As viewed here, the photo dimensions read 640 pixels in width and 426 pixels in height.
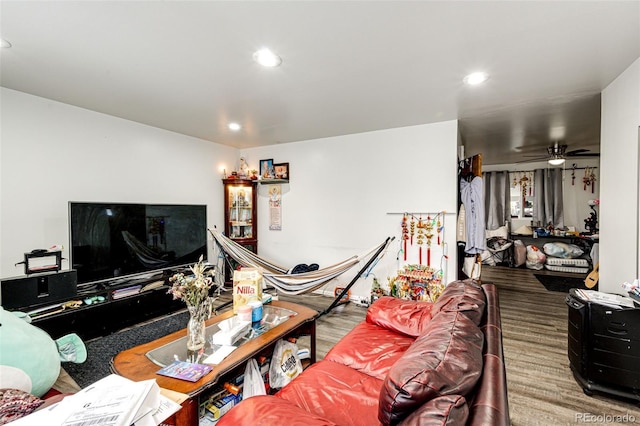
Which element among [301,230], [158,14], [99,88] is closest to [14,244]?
[99,88]

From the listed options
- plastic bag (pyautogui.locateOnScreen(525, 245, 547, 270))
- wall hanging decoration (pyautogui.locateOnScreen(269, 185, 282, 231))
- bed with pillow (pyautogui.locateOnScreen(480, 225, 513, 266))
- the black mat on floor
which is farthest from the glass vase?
plastic bag (pyautogui.locateOnScreen(525, 245, 547, 270))

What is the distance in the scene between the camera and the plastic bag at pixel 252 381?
1531 mm

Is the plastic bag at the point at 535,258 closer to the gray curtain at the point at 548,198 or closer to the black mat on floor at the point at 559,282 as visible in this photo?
the black mat on floor at the point at 559,282

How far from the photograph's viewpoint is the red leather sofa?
754 mm

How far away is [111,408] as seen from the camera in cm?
83

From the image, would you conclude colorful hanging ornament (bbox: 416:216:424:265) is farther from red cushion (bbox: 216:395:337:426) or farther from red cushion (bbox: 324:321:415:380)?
red cushion (bbox: 216:395:337:426)

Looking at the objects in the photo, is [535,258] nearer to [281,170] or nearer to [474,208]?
[474,208]

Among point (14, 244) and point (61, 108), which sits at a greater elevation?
point (61, 108)

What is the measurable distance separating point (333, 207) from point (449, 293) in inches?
94.2

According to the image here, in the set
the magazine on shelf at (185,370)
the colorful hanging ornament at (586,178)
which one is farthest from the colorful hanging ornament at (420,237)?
the colorful hanging ornament at (586,178)

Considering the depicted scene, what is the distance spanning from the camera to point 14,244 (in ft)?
8.05

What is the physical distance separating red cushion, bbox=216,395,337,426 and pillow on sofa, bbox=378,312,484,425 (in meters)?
0.27

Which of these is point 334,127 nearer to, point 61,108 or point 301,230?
point 301,230

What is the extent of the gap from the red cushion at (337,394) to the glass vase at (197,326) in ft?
1.89
